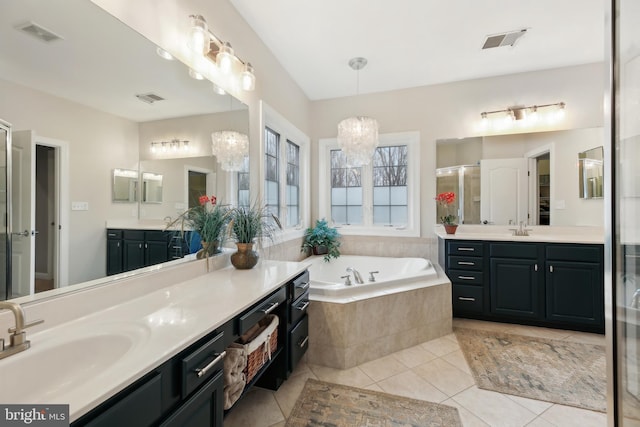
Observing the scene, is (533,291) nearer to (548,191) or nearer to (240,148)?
(548,191)

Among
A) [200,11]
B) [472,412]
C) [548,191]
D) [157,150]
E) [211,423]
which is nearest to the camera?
[211,423]

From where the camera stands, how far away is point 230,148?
6.95 feet

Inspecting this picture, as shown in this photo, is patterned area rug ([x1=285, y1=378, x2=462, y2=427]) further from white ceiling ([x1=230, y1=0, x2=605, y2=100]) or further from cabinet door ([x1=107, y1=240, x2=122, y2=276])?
white ceiling ([x1=230, y1=0, x2=605, y2=100])

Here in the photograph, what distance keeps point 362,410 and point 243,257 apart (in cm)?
119

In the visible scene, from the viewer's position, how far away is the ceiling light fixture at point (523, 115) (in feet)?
10.4

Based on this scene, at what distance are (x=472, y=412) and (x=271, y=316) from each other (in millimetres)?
1325

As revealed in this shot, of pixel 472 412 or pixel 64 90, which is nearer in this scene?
pixel 64 90

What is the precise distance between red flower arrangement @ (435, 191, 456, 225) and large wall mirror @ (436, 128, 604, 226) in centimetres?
7

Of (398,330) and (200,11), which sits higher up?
(200,11)

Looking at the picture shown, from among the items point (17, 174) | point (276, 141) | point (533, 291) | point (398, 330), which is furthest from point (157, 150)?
point (533, 291)

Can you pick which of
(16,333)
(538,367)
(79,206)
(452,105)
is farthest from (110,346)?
(452,105)

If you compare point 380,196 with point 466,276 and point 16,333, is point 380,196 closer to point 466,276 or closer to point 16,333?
point 466,276

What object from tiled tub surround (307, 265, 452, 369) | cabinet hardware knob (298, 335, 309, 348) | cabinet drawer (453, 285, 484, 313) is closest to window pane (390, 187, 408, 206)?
cabinet drawer (453, 285, 484, 313)

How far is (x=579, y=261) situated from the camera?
2664mm
